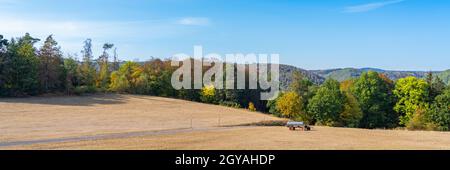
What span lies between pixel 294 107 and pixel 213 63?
95.0 feet

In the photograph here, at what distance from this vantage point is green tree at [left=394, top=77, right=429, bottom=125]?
6712 centimetres

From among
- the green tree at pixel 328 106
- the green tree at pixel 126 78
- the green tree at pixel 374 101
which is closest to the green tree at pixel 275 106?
the green tree at pixel 328 106

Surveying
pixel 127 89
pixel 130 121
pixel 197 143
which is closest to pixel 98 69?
pixel 127 89

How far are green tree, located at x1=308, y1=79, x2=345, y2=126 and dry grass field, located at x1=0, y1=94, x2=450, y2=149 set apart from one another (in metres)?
12.9

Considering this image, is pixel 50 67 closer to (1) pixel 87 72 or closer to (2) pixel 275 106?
(1) pixel 87 72

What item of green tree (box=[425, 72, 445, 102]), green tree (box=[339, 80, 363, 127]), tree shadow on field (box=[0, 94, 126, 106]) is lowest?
green tree (box=[339, 80, 363, 127])

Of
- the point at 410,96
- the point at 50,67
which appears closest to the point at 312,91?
the point at 410,96

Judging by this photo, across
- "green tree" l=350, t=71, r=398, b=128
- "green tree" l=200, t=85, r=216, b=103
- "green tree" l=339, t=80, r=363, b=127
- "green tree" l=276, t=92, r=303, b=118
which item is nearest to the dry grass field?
"green tree" l=200, t=85, r=216, b=103

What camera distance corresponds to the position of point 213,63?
92.6 meters

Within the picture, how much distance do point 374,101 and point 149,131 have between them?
4726 cm

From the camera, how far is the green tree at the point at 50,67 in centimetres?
7131

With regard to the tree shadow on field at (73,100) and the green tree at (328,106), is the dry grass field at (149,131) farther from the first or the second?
the green tree at (328,106)

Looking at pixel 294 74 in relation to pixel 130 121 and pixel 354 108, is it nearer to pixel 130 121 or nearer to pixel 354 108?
pixel 354 108

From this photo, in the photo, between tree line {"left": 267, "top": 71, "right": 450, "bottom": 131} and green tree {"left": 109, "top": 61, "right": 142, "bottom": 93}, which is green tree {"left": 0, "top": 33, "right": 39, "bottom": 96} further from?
tree line {"left": 267, "top": 71, "right": 450, "bottom": 131}
